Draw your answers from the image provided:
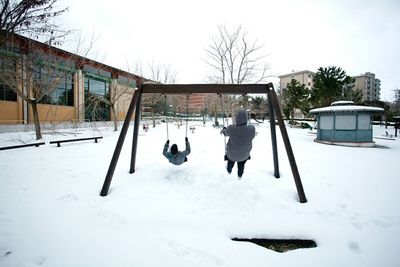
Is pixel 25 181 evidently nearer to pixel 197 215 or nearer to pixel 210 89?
pixel 197 215

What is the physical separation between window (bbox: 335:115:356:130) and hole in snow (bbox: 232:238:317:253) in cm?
1192

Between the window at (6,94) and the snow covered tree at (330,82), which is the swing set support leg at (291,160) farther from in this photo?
the snow covered tree at (330,82)

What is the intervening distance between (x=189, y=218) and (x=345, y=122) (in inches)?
498

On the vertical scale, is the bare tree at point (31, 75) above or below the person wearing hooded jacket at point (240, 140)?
above

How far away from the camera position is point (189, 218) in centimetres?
311

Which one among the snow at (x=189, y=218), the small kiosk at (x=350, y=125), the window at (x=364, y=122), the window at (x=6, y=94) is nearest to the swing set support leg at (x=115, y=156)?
the snow at (x=189, y=218)

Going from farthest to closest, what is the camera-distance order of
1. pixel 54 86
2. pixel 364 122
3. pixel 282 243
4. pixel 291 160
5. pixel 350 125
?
pixel 54 86
pixel 350 125
pixel 364 122
pixel 291 160
pixel 282 243

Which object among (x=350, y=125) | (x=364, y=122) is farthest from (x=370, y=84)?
(x=350, y=125)

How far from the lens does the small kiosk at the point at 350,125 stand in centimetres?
1180

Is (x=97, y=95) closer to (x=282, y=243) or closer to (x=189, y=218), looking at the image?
(x=189, y=218)

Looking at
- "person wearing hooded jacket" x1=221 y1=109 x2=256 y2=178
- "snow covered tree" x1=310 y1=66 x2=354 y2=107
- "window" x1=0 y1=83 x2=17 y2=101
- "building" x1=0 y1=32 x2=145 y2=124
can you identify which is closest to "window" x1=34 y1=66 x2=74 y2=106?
"building" x1=0 y1=32 x2=145 y2=124

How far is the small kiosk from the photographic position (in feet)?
38.7

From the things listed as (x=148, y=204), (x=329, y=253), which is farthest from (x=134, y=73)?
(x=329, y=253)

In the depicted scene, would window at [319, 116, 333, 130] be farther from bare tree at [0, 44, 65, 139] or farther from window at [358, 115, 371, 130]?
bare tree at [0, 44, 65, 139]
